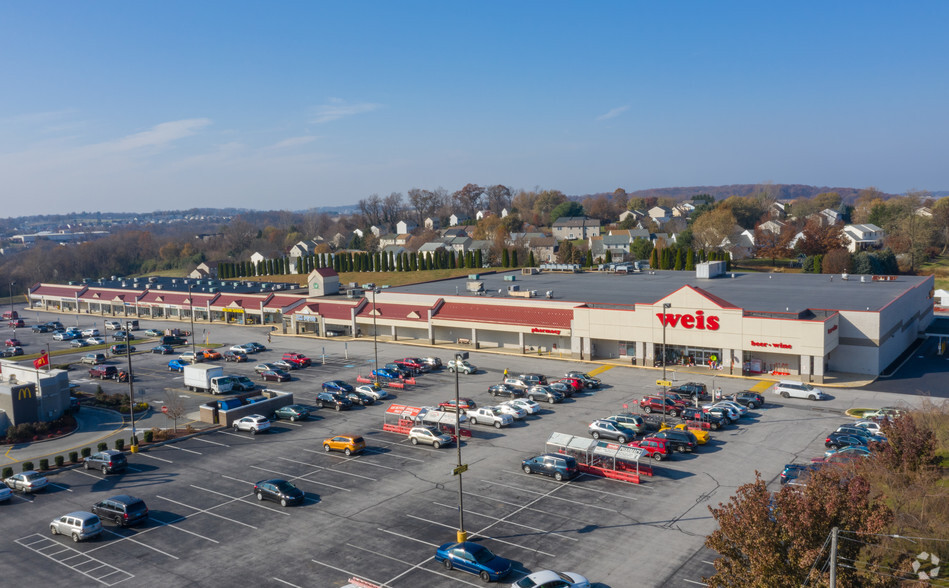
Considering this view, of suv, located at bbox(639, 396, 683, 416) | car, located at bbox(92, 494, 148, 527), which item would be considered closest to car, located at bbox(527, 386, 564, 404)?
suv, located at bbox(639, 396, 683, 416)

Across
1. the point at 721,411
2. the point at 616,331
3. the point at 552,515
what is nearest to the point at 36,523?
the point at 552,515

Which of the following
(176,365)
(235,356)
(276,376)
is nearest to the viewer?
(276,376)

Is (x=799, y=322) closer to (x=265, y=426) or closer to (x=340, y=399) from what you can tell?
(x=340, y=399)

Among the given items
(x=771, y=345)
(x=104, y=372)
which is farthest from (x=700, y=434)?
(x=104, y=372)

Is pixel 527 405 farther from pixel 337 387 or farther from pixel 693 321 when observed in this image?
pixel 693 321

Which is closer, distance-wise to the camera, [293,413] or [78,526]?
[78,526]

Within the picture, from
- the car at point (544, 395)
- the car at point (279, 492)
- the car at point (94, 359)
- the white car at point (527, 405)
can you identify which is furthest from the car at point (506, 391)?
the car at point (94, 359)
